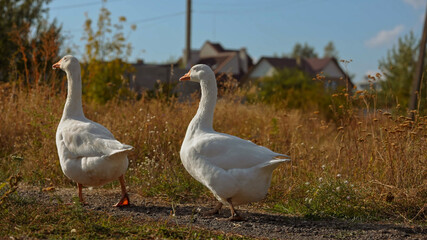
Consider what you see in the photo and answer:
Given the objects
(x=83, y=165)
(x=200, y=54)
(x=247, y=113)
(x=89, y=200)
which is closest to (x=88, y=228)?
(x=83, y=165)

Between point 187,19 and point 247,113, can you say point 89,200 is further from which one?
point 187,19

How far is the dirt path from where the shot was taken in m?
4.24

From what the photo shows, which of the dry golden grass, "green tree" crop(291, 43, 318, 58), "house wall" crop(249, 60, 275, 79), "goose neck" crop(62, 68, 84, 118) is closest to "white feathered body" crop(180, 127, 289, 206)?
the dry golden grass

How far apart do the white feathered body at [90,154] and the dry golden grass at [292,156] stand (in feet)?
1.93

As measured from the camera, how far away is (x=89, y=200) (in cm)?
557

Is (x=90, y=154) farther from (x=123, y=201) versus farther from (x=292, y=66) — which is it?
(x=292, y=66)

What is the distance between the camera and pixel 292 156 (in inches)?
275

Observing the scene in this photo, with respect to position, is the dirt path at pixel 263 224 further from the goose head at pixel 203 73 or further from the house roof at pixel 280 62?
the house roof at pixel 280 62

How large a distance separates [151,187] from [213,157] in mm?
1580

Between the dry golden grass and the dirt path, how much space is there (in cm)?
30

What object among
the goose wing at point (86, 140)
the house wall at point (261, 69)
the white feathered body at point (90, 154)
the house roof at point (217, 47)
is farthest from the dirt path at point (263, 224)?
the house roof at point (217, 47)

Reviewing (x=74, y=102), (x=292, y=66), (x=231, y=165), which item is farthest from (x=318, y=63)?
(x=231, y=165)

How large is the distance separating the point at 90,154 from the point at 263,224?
1.91 metres

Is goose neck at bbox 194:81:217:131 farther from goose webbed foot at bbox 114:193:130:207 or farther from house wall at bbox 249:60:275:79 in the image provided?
house wall at bbox 249:60:275:79
